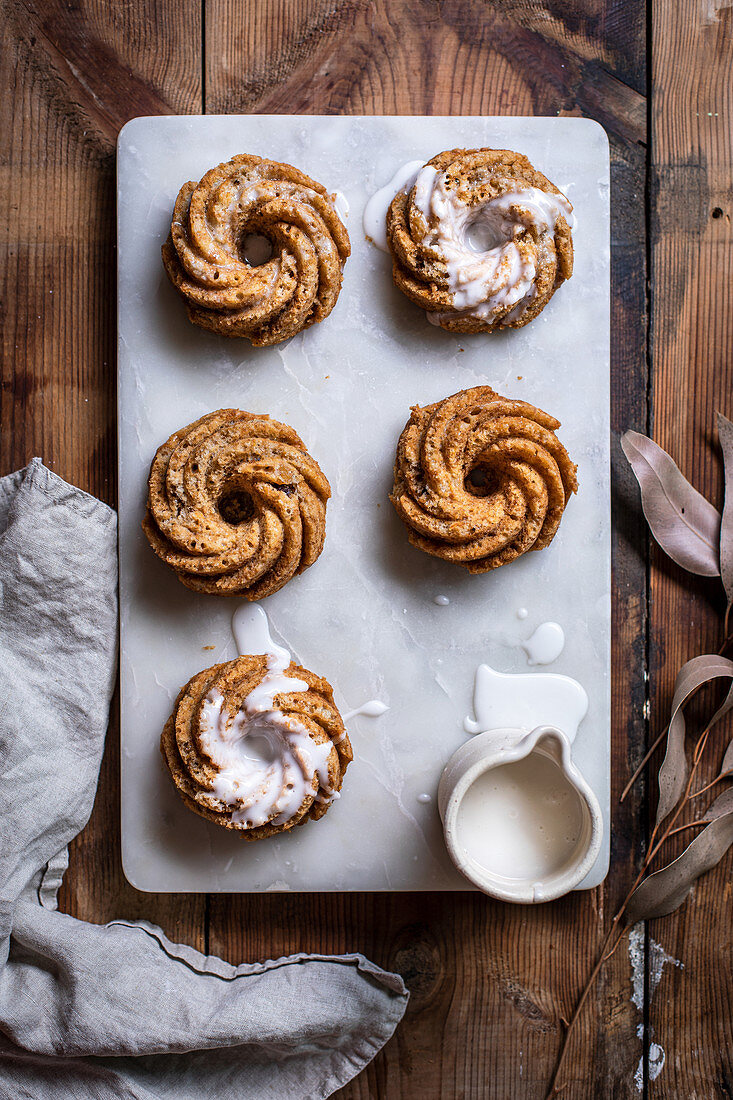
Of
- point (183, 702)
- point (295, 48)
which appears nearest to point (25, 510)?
point (183, 702)

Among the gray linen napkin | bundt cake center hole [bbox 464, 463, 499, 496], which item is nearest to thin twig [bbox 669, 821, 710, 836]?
the gray linen napkin

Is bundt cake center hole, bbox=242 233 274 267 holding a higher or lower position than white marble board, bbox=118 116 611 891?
higher

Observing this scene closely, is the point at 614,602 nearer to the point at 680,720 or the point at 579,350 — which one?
the point at 680,720

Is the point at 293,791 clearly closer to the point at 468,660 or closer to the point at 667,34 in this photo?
the point at 468,660

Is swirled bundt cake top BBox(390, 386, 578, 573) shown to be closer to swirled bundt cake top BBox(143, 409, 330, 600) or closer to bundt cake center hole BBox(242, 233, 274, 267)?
swirled bundt cake top BBox(143, 409, 330, 600)

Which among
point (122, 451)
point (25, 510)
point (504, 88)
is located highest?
point (504, 88)

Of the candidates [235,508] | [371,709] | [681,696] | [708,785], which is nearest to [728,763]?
[708,785]

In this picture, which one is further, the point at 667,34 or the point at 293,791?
the point at 667,34
